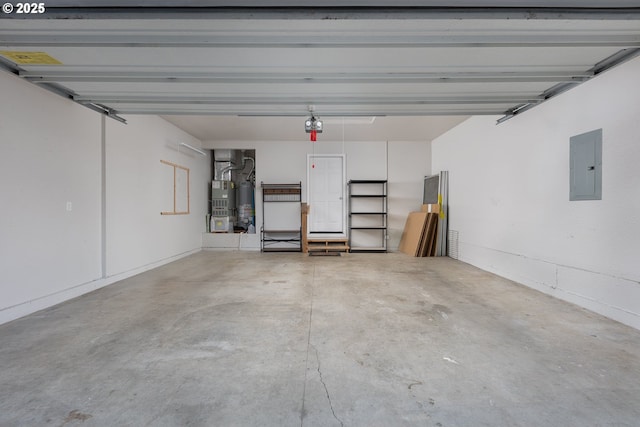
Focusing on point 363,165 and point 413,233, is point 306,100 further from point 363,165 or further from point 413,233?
point 413,233

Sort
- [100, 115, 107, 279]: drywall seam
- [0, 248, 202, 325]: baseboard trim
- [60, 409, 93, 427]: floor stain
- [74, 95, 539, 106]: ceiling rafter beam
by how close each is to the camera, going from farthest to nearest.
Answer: [100, 115, 107, 279]: drywall seam < [74, 95, 539, 106]: ceiling rafter beam < [0, 248, 202, 325]: baseboard trim < [60, 409, 93, 427]: floor stain

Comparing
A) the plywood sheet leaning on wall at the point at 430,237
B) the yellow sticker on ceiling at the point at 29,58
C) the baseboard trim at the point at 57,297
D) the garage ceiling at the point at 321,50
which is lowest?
the baseboard trim at the point at 57,297

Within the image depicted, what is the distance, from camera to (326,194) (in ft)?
24.1

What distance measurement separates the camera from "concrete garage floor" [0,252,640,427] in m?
1.47

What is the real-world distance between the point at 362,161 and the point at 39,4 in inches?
244

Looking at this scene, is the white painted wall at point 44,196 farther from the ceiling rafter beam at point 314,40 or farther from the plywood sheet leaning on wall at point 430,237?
the plywood sheet leaning on wall at point 430,237

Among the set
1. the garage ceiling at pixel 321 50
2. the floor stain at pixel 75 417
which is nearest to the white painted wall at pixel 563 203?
the garage ceiling at pixel 321 50

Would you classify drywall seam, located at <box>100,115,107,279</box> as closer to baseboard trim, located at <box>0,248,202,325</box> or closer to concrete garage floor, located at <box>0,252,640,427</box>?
baseboard trim, located at <box>0,248,202,325</box>

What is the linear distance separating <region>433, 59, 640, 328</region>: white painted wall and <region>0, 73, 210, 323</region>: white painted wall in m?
5.84

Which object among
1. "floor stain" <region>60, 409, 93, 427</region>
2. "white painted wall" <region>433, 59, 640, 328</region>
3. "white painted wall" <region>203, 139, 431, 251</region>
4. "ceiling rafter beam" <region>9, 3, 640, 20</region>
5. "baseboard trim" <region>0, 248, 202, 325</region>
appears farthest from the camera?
"white painted wall" <region>203, 139, 431, 251</region>

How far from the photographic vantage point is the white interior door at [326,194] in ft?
23.9

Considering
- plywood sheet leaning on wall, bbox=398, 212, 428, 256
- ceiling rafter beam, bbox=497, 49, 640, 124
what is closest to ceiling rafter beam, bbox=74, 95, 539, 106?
ceiling rafter beam, bbox=497, 49, 640, 124

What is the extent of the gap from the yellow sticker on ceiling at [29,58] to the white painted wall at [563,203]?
5.20 meters

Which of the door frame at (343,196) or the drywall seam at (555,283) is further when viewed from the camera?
the door frame at (343,196)
